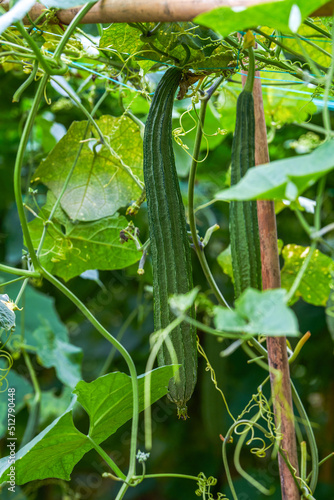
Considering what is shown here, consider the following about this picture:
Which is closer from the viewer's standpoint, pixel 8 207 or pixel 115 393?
pixel 115 393

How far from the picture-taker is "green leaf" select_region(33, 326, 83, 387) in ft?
3.75

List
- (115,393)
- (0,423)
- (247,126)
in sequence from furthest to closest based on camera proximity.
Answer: (0,423) → (115,393) → (247,126)

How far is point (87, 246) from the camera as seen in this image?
0.97 meters

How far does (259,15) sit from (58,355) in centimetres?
98

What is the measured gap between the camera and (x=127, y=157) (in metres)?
0.98

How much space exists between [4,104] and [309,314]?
110cm

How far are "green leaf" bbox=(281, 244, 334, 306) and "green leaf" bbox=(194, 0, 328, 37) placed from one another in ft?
2.22

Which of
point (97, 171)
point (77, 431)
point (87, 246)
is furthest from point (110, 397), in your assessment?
point (97, 171)

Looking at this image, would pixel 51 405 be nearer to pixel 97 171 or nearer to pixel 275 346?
pixel 97 171

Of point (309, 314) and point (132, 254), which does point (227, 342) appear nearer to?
point (309, 314)

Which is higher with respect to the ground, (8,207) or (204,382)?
(8,207)

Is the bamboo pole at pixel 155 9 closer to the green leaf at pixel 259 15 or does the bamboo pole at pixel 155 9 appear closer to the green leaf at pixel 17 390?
the green leaf at pixel 259 15

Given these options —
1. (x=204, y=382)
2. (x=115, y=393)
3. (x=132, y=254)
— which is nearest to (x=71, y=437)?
(x=115, y=393)

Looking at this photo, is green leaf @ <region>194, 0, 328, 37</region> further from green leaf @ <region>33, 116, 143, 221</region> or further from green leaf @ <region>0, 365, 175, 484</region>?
green leaf @ <region>33, 116, 143, 221</region>
